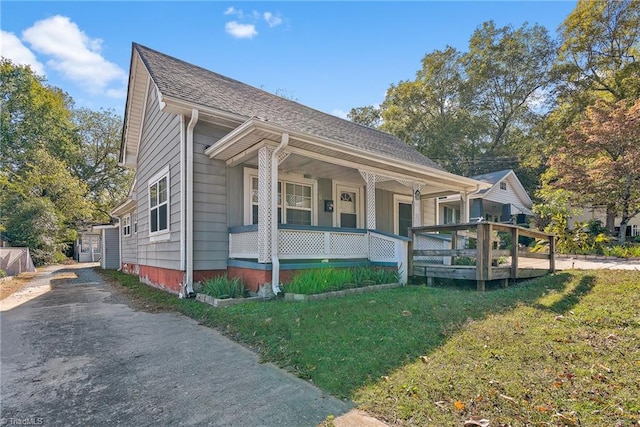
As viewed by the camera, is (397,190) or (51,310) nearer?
(51,310)

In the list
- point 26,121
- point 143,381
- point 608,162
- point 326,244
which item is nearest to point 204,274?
point 326,244

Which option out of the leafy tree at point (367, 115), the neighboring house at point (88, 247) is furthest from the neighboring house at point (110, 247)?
the leafy tree at point (367, 115)

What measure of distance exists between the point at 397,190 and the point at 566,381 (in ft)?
30.6

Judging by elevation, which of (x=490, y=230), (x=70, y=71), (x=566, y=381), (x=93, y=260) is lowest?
(x=93, y=260)

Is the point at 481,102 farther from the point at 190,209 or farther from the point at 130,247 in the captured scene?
the point at 190,209

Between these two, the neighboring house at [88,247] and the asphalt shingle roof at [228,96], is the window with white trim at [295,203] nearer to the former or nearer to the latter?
the asphalt shingle roof at [228,96]

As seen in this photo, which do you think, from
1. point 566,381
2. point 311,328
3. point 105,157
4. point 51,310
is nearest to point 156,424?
point 311,328

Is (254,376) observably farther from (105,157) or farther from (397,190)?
(105,157)

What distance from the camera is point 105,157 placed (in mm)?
31172

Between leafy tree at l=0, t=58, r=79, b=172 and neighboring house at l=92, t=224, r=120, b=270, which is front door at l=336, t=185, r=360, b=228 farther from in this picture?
leafy tree at l=0, t=58, r=79, b=172

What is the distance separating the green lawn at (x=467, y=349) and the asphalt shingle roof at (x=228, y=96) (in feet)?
12.5

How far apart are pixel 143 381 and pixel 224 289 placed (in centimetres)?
337

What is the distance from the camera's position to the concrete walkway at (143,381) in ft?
8.23

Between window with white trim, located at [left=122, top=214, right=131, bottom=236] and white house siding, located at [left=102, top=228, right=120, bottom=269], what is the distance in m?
3.33
